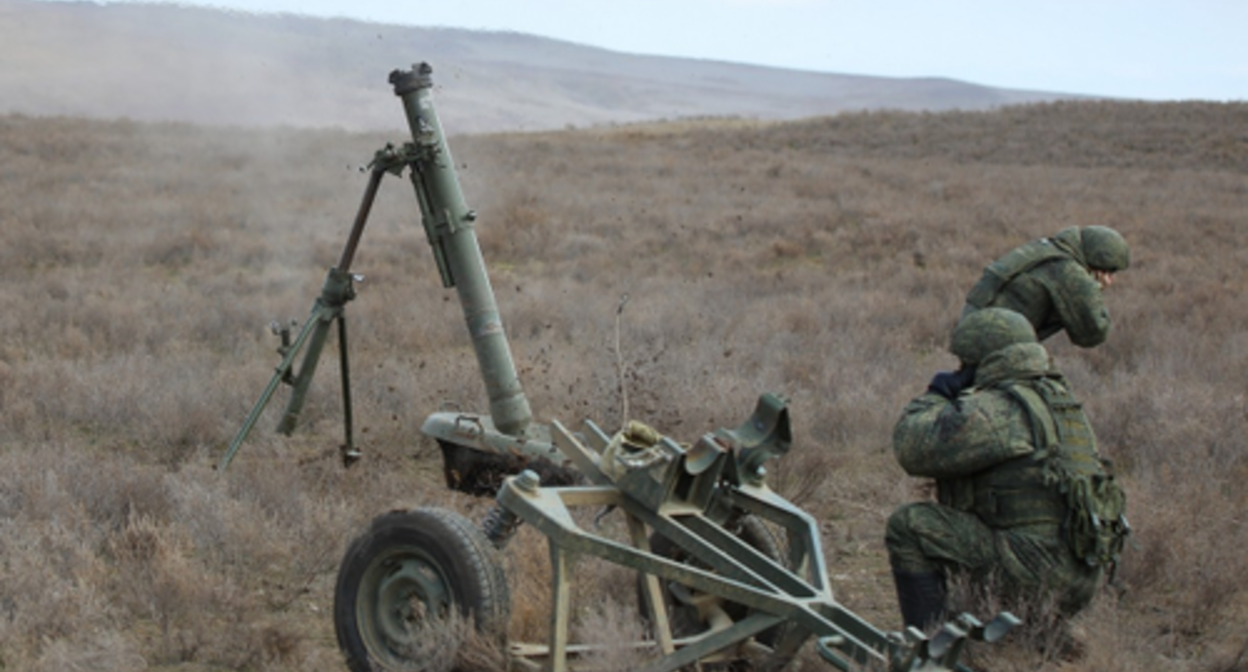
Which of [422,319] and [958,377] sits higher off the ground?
[958,377]

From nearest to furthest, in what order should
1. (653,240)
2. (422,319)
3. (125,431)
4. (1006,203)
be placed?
(125,431) < (422,319) < (653,240) < (1006,203)

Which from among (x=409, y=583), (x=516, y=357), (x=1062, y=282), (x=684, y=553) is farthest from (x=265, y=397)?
(x=1062, y=282)

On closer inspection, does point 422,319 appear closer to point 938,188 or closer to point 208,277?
point 208,277

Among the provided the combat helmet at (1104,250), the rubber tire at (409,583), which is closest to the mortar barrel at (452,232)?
the rubber tire at (409,583)

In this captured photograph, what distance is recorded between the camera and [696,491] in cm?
405

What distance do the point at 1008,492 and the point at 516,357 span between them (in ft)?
19.5

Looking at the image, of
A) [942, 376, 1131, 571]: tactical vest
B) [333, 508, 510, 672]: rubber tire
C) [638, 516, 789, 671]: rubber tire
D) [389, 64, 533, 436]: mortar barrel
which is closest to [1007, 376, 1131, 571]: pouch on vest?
[942, 376, 1131, 571]: tactical vest

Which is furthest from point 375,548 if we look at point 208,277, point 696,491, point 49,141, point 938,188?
point 49,141

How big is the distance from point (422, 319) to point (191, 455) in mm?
4192

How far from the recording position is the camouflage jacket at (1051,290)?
5.45m

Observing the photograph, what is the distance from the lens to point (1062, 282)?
550 cm

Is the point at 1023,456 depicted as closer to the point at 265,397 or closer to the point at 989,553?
the point at 989,553

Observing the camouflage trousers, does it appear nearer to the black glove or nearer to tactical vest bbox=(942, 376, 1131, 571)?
tactical vest bbox=(942, 376, 1131, 571)

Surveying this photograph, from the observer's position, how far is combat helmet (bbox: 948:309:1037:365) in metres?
4.54
